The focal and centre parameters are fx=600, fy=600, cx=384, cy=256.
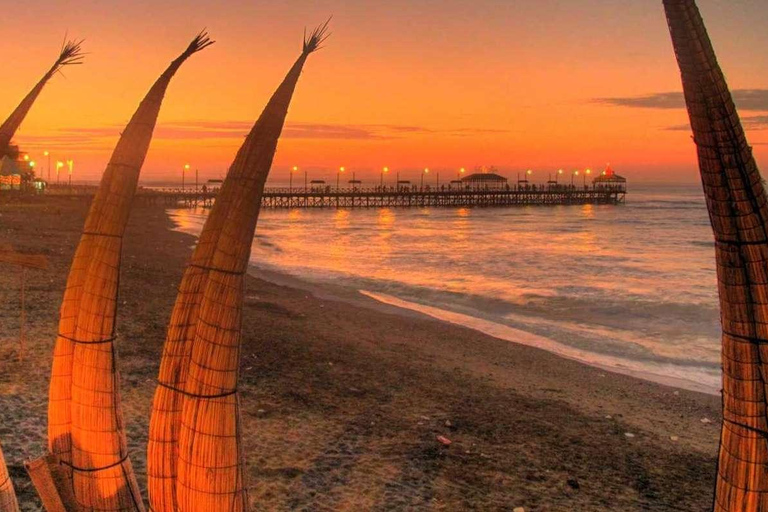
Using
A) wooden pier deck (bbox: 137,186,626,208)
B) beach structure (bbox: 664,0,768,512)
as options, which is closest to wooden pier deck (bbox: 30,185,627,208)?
wooden pier deck (bbox: 137,186,626,208)

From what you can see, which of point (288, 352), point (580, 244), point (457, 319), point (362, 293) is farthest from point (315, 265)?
point (580, 244)

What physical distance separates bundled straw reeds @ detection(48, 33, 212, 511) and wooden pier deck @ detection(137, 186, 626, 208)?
77.1 metres

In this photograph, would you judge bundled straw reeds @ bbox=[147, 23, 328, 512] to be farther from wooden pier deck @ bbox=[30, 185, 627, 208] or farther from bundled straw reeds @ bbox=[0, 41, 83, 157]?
wooden pier deck @ bbox=[30, 185, 627, 208]

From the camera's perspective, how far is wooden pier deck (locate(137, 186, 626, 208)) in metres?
84.6

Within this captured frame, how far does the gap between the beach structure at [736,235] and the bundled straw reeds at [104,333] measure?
2.08 metres

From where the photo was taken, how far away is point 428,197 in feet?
297

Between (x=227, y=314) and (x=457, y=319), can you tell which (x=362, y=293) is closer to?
(x=457, y=319)

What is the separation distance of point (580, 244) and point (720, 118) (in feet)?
140

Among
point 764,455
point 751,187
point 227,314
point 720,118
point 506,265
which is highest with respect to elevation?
point 720,118

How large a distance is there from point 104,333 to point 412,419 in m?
4.69

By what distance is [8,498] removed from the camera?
2.86m

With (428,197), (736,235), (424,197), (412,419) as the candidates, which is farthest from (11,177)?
(428,197)

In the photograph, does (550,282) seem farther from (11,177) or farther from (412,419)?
(11,177)

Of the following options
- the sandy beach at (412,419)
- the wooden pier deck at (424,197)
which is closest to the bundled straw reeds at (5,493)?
the sandy beach at (412,419)
